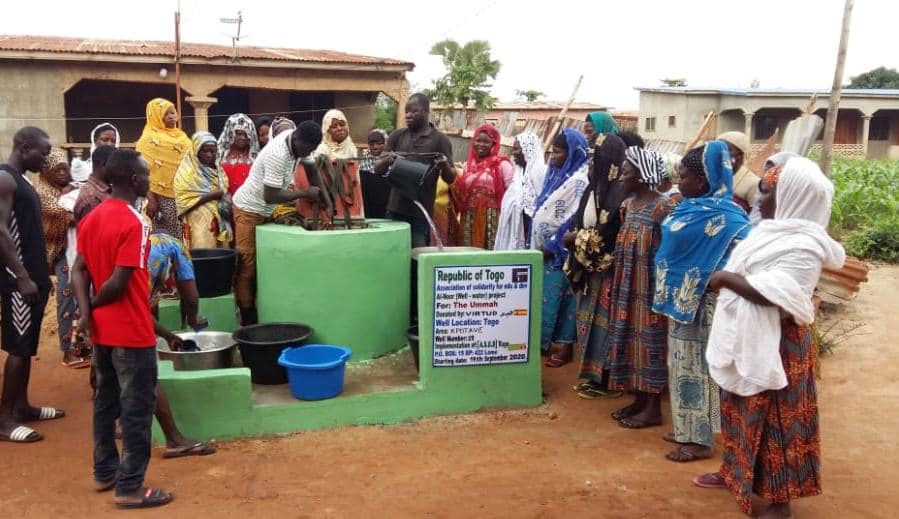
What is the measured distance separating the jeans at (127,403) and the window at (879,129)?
29432mm

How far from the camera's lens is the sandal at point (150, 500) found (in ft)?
11.1

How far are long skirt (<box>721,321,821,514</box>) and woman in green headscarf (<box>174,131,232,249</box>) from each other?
4286 mm

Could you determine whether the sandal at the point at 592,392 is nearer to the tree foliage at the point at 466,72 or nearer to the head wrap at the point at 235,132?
the head wrap at the point at 235,132

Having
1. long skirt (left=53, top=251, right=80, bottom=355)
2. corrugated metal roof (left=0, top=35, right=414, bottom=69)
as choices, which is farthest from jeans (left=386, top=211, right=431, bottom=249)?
corrugated metal roof (left=0, top=35, right=414, bottom=69)

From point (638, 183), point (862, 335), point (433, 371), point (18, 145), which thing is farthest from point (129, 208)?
point (862, 335)

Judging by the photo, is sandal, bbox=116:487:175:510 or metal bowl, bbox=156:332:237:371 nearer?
sandal, bbox=116:487:175:510

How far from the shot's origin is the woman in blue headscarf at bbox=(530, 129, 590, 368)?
5.30m

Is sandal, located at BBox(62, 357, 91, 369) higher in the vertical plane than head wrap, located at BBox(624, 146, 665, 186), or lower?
lower

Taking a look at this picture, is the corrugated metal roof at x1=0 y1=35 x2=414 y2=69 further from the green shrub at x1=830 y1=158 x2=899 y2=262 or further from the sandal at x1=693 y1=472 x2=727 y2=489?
the sandal at x1=693 y1=472 x2=727 y2=489

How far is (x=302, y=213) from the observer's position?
542 centimetres

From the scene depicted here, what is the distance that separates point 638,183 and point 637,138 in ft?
5.24

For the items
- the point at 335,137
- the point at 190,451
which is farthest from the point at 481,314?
the point at 335,137

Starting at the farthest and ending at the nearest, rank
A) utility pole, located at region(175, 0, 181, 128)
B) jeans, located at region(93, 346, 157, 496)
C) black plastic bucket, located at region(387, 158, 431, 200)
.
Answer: utility pole, located at region(175, 0, 181, 128) < black plastic bucket, located at region(387, 158, 431, 200) < jeans, located at region(93, 346, 157, 496)

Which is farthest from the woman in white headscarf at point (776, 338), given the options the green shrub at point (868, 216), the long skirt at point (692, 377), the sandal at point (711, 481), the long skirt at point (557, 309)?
the green shrub at point (868, 216)
